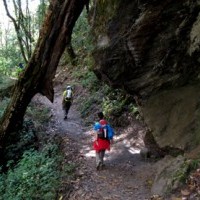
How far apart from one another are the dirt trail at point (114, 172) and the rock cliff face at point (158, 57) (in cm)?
123

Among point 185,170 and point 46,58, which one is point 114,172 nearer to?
point 185,170

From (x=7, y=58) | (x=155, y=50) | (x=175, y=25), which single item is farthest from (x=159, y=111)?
(x=7, y=58)

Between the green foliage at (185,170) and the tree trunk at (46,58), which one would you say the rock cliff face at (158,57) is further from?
the tree trunk at (46,58)

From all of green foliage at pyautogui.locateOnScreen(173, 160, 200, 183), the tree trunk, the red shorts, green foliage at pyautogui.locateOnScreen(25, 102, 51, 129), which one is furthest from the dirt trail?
the tree trunk

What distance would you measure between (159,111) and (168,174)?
6.34 feet

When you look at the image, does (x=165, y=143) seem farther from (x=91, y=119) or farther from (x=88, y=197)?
(x=91, y=119)

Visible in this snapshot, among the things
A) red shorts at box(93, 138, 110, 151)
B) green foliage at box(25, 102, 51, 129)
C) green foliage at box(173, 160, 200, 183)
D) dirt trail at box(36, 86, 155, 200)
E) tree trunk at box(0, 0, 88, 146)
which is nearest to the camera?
green foliage at box(173, 160, 200, 183)

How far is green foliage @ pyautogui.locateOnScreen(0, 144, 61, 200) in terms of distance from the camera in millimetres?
8594

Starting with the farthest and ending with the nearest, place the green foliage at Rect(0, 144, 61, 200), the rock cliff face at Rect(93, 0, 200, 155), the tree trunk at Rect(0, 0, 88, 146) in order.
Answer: the tree trunk at Rect(0, 0, 88, 146)
the green foliage at Rect(0, 144, 61, 200)
the rock cliff face at Rect(93, 0, 200, 155)

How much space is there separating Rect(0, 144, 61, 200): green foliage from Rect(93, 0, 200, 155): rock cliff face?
2.80 meters

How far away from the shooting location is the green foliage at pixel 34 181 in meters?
8.59

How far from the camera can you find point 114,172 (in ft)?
30.8

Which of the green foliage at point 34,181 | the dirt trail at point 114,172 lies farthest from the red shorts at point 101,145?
the green foliage at point 34,181

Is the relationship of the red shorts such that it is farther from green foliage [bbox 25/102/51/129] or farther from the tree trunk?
green foliage [bbox 25/102/51/129]
